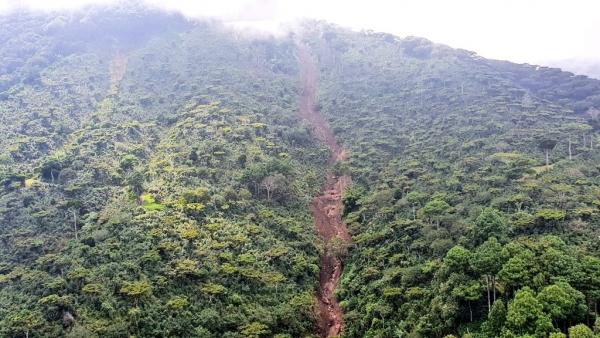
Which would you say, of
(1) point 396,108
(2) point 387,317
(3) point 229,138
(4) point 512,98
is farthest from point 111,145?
(4) point 512,98

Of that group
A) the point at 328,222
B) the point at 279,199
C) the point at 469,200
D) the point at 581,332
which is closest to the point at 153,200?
the point at 279,199

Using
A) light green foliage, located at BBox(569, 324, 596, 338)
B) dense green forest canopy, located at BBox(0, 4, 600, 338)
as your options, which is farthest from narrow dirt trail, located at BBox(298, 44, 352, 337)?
light green foliage, located at BBox(569, 324, 596, 338)

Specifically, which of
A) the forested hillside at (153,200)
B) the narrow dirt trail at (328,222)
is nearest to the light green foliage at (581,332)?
the narrow dirt trail at (328,222)

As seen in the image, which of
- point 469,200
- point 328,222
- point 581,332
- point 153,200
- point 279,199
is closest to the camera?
point 581,332

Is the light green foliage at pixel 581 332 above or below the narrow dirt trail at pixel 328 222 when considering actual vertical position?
above

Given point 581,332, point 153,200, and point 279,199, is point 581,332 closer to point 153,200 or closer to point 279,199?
point 279,199

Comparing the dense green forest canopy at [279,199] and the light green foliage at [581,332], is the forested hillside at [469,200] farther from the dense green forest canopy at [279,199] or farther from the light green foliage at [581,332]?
the dense green forest canopy at [279,199]
